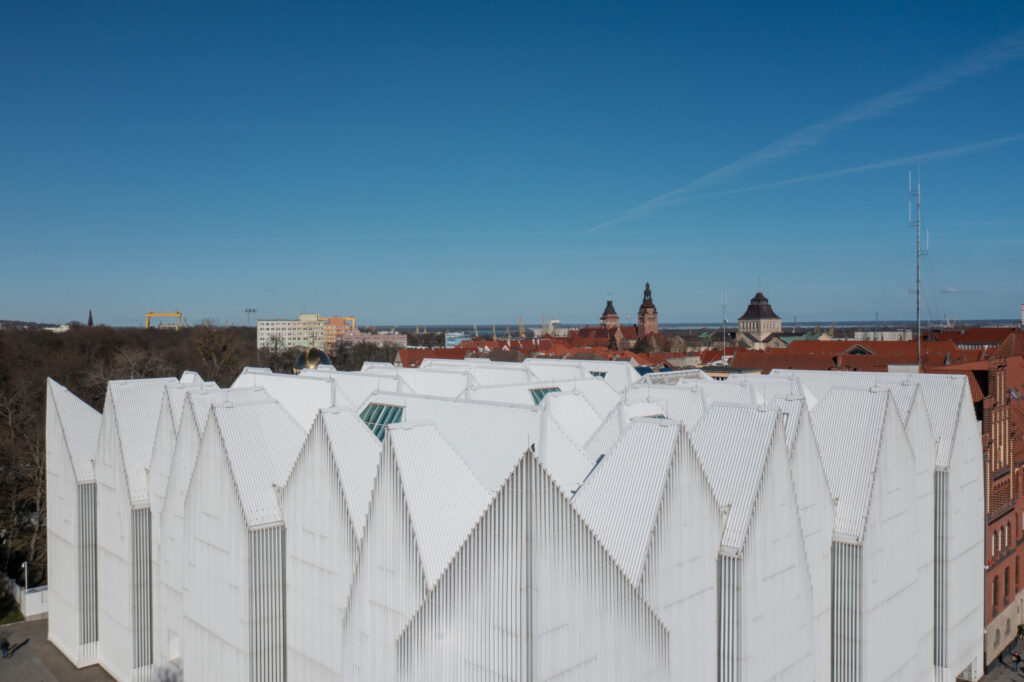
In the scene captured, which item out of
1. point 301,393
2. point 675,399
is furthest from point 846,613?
point 301,393

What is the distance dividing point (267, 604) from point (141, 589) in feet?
30.4

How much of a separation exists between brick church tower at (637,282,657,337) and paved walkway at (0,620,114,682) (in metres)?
157

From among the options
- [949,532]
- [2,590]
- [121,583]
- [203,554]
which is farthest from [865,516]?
[2,590]

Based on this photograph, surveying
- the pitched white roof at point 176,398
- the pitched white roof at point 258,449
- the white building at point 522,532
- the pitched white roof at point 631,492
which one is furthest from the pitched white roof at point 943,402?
the pitched white roof at point 176,398

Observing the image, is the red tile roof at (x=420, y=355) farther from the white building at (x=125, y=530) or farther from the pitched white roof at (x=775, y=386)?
the white building at (x=125, y=530)

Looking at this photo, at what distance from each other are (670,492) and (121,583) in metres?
21.3

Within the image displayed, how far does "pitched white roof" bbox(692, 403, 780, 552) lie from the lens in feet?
51.8

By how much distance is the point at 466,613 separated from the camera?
11.8 meters

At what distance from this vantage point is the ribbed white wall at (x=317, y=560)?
17.0 metres

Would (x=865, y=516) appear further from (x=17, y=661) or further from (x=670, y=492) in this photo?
(x=17, y=661)

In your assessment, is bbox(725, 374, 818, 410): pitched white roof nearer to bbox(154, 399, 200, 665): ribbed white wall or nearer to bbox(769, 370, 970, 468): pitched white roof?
bbox(769, 370, 970, 468): pitched white roof

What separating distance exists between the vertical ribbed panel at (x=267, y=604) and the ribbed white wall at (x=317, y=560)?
0.26 metres

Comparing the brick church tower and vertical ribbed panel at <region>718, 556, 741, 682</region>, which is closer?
Answer: vertical ribbed panel at <region>718, 556, 741, 682</region>

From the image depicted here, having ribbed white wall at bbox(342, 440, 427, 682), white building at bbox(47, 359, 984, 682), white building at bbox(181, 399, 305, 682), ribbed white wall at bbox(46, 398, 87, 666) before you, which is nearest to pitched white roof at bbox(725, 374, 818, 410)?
white building at bbox(47, 359, 984, 682)
